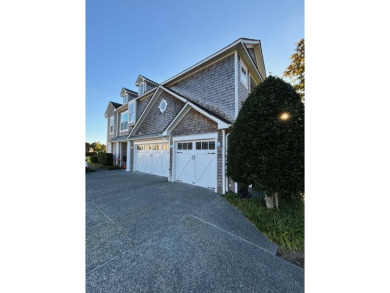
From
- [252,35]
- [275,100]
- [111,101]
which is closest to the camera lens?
[275,100]

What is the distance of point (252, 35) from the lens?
7.34 meters

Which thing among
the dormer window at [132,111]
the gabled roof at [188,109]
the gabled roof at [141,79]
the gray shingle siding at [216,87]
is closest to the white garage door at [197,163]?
the gabled roof at [188,109]

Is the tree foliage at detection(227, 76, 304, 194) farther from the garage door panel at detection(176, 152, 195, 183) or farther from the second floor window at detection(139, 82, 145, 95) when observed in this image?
the second floor window at detection(139, 82, 145, 95)

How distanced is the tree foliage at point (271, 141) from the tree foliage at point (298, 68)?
33.2 ft

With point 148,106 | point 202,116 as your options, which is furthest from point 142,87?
point 202,116

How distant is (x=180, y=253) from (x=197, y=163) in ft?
14.1

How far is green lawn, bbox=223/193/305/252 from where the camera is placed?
275cm

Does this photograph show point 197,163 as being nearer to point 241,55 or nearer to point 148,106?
point 241,55

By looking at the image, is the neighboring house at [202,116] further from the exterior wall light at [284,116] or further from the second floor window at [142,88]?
the second floor window at [142,88]

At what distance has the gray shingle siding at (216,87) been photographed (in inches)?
247

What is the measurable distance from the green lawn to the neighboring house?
132 cm
